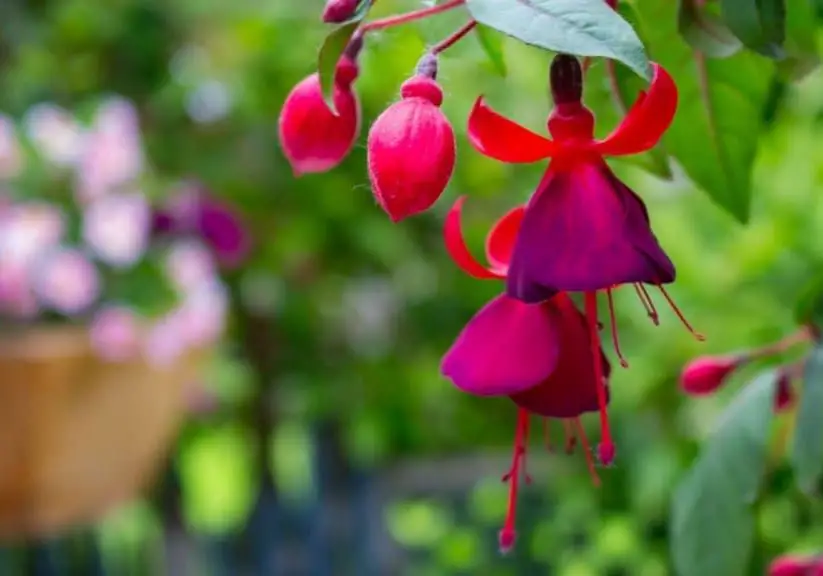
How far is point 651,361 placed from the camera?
1.36 metres

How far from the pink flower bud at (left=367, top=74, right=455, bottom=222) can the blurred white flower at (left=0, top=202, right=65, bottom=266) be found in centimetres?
109

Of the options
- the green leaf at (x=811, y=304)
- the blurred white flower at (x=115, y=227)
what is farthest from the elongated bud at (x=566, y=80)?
the blurred white flower at (x=115, y=227)

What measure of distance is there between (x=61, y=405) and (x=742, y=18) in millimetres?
1061

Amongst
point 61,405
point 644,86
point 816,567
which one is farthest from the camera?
point 61,405

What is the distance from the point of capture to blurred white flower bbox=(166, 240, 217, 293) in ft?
4.90

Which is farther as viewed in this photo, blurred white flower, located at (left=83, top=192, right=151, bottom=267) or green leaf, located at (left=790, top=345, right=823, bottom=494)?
blurred white flower, located at (left=83, top=192, right=151, bottom=267)

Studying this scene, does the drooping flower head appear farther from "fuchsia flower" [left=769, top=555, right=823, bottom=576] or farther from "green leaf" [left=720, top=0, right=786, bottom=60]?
"fuchsia flower" [left=769, top=555, right=823, bottom=576]

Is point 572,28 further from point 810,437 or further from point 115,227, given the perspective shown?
point 115,227

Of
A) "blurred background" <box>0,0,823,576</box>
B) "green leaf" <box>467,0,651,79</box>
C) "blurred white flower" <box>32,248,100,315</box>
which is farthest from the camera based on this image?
"blurred background" <box>0,0,823,576</box>

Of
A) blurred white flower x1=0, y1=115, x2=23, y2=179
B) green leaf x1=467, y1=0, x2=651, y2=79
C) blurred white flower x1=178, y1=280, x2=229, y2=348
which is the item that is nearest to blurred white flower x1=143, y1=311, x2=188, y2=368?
blurred white flower x1=178, y1=280, x2=229, y2=348

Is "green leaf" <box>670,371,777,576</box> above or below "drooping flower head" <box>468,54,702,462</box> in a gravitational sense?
below

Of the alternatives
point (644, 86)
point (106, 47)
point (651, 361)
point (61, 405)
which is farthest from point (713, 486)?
point (106, 47)

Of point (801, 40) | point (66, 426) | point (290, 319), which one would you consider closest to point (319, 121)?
point (801, 40)

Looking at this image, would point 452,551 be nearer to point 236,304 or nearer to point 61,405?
point 61,405
